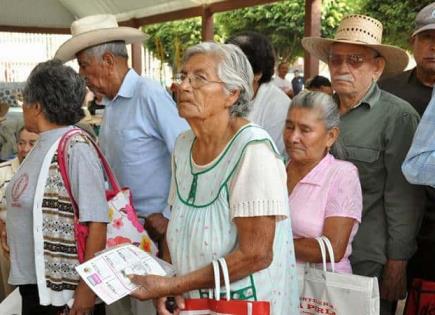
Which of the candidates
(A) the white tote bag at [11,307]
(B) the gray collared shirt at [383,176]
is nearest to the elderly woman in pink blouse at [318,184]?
(B) the gray collared shirt at [383,176]

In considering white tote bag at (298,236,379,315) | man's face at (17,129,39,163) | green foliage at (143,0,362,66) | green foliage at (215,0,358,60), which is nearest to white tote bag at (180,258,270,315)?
white tote bag at (298,236,379,315)

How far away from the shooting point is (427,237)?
Answer: 216 cm

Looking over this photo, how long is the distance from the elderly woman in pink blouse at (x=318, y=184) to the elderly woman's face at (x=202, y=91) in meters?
0.48

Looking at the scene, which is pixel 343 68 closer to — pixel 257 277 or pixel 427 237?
pixel 427 237

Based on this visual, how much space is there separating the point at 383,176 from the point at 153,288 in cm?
105

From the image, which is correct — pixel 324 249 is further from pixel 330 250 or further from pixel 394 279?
pixel 394 279

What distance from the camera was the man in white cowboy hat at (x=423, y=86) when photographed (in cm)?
215

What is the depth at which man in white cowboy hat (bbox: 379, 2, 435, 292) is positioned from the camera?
2.15 m

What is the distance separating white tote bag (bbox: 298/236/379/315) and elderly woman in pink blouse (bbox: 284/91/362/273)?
55 mm

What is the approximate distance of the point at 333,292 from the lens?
168cm

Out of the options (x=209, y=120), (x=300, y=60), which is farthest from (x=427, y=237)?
(x=300, y=60)

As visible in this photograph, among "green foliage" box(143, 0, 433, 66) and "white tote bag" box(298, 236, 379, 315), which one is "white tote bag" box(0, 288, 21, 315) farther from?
"green foliage" box(143, 0, 433, 66)

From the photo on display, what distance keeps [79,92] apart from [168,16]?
6197 millimetres

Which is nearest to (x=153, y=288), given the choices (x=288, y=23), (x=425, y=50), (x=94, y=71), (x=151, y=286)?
(x=151, y=286)
